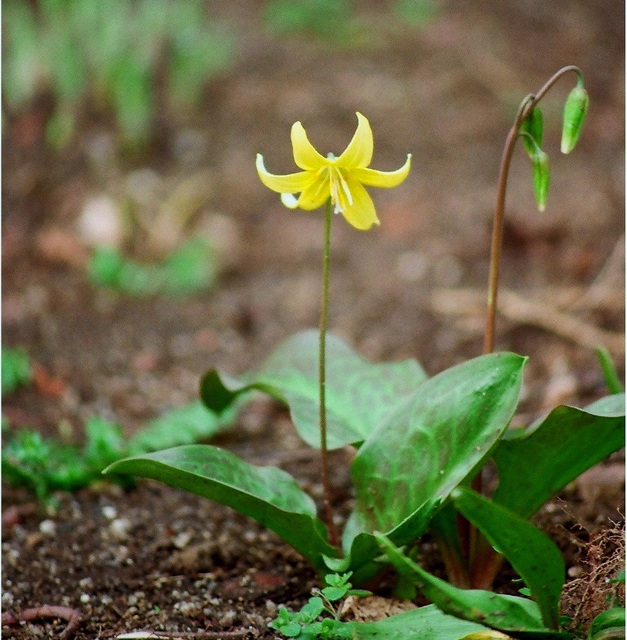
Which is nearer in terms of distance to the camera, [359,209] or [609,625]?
[609,625]

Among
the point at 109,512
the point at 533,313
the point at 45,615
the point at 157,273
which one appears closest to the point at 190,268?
the point at 157,273

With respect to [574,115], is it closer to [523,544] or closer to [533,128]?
[533,128]

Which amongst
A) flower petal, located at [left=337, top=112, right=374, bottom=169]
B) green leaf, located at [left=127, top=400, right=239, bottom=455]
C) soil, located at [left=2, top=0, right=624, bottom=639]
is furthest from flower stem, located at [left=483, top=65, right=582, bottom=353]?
green leaf, located at [left=127, top=400, right=239, bottom=455]

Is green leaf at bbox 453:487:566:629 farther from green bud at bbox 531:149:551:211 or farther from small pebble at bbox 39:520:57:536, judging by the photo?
small pebble at bbox 39:520:57:536

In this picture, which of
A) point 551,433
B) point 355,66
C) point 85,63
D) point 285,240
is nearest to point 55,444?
point 551,433

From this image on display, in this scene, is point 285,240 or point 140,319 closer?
point 140,319

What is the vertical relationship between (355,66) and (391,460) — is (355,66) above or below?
above

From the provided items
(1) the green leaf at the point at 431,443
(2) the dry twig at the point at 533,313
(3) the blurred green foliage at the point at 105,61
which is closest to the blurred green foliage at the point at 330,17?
(3) the blurred green foliage at the point at 105,61

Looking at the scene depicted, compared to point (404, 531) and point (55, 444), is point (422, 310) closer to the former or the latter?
point (55, 444)
